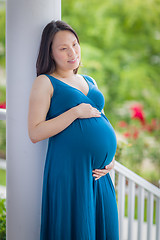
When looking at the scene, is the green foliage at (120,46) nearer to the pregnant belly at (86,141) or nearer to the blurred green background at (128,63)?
the blurred green background at (128,63)

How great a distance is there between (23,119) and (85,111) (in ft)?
1.21

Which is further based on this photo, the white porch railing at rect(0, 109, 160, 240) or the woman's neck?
the white porch railing at rect(0, 109, 160, 240)

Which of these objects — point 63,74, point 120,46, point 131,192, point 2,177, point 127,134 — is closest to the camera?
point 63,74

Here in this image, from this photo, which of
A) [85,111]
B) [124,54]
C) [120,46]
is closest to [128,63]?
[124,54]

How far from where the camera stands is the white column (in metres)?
1.68

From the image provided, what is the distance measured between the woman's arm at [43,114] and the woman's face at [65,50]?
0.14 metres

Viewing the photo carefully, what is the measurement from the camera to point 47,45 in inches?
65.1

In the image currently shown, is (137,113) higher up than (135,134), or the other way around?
(137,113)

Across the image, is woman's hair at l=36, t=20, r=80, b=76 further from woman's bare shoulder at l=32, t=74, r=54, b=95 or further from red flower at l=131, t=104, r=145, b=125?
red flower at l=131, t=104, r=145, b=125

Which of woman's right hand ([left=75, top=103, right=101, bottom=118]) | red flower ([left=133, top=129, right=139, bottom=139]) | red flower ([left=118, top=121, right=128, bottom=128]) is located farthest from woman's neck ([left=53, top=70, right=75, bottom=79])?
red flower ([left=118, top=121, right=128, bottom=128])

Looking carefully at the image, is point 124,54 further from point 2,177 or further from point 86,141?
point 86,141

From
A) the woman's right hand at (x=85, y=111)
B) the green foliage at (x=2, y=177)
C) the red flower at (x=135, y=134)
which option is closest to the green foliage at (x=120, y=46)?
the red flower at (x=135, y=134)

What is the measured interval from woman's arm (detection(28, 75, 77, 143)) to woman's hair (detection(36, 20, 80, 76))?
7cm

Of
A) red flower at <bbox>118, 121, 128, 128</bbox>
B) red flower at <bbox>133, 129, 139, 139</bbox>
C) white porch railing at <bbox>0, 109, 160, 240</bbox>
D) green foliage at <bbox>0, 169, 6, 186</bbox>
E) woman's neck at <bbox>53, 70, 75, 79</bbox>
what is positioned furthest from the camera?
green foliage at <bbox>0, 169, 6, 186</bbox>
